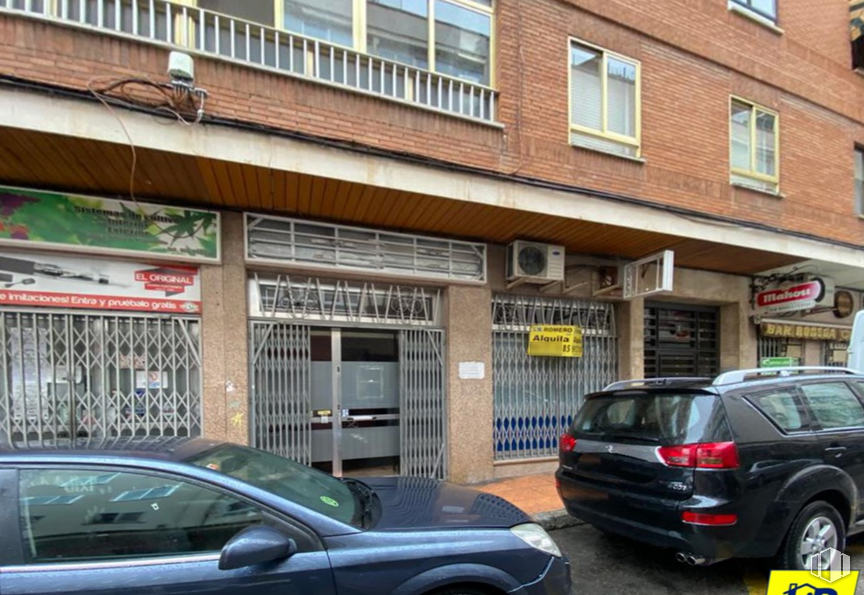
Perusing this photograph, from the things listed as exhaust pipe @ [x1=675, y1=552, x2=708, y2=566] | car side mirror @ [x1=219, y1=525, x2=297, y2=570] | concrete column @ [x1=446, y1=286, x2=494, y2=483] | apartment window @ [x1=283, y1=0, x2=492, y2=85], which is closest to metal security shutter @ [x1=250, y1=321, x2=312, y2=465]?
concrete column @ [x1=446, y1=286, x2=494, y2=483]

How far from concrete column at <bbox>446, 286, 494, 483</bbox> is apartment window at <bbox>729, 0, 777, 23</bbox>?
7160 mm

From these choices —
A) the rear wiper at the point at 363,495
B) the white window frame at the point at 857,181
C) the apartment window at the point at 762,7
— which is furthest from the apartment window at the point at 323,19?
the white window frame at the point at 857,181

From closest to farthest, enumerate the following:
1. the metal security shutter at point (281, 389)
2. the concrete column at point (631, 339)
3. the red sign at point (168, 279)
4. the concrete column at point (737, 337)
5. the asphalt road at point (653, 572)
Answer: the asphalt road at point (653, 572) < the red sign at point (168, 279) < the metal security shutter at point (281, 389) < the concrete column at point (631, 339) < the concrete column at point (737, 337)

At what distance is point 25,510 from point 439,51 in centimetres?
586

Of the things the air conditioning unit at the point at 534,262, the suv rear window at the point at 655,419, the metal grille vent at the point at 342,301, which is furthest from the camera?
the air conditioning unit at the point at 534,262

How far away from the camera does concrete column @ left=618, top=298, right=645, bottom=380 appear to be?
7.52m

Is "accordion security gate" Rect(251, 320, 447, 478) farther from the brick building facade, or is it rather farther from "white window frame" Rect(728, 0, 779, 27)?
"white window frame" Rect(728, 0, 779, 27)

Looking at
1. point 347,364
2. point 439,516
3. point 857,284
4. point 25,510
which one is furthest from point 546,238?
point 857,284

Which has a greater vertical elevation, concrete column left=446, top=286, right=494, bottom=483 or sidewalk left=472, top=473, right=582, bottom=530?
concrete column left=446, top=286, right=494, bottom=483

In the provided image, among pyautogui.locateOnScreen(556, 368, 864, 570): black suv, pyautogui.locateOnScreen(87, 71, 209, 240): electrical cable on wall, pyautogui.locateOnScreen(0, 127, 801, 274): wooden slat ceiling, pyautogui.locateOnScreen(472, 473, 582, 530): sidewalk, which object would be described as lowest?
pyautogui.locateOnScreen(472, 473, 582, 530): sidewalk

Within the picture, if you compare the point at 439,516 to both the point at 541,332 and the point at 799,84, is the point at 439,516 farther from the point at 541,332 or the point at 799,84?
the point at 799,84

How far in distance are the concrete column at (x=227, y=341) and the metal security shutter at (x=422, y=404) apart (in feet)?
6.46

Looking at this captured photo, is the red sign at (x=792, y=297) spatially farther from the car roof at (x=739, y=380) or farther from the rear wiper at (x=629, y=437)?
the rear wiper at (x=629, y=437)

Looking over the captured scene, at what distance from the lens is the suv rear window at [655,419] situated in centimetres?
321
